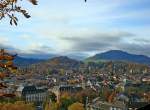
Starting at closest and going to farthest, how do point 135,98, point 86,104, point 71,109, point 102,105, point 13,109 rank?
point 13,109 → point 71,109 → point 102,105 → point 86,104 → point 135,98

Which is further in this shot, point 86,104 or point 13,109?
point 86,104

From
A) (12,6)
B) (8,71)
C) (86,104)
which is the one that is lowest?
(86,104)

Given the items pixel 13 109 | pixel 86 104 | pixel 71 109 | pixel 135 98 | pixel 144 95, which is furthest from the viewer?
pixel 144 95

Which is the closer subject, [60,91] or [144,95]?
[144,95]

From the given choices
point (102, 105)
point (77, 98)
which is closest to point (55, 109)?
point (102, 105)

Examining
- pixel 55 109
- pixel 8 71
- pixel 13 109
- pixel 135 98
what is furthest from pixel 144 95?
pixel 8 71

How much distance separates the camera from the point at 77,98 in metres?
150

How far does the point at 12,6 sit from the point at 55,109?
110769 mm

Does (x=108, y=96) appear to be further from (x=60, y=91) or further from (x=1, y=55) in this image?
(x=1, y=55)

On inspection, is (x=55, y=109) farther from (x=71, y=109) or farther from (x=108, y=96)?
(x=108, y=96)

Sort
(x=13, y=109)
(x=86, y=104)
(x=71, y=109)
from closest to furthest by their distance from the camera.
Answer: (x=13, y=109) → (x=71, y=109) → (x=86, y=104)

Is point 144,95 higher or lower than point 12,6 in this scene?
lower

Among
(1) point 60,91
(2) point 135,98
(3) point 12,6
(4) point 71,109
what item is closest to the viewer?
(3) point 12,6

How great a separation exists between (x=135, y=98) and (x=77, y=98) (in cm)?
2573
